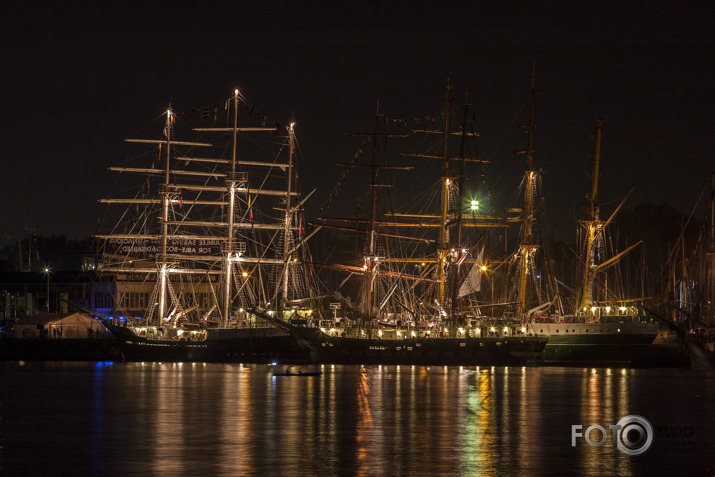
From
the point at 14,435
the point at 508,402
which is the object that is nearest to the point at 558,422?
the point at 508,402

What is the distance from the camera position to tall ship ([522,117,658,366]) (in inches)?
3780

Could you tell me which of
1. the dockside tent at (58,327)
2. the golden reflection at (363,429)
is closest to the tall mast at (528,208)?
the golden reflection at (363,429)

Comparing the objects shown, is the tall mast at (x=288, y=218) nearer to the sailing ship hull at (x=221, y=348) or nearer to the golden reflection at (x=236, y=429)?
the sailing ship hull at (x=221, y=348)

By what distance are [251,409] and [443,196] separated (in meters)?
63.1

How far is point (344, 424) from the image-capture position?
44.0 meters

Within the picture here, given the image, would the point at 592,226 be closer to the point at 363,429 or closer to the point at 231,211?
the point at 231,211

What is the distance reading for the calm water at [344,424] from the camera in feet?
110

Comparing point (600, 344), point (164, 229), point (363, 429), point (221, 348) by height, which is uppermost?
point (164, 229)

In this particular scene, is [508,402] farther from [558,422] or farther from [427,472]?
[427,472]

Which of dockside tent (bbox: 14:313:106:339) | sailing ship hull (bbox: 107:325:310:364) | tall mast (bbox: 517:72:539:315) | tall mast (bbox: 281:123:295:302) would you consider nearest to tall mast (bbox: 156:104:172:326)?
sailing ship hull (bbox: 107:325:310:364)

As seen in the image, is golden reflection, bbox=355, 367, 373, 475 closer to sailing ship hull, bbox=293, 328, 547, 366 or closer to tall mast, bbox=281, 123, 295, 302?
sailing ship hull, bbox=293, 328, 547, 366

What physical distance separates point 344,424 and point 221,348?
63962mm

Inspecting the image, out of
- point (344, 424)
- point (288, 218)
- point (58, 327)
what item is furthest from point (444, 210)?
point (344, 424)

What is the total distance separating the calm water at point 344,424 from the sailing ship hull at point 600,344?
19760 mm
